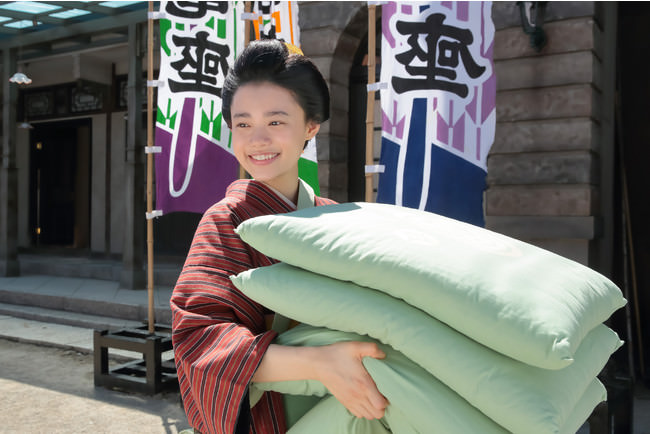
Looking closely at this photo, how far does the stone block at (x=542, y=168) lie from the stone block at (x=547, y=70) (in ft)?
2.14

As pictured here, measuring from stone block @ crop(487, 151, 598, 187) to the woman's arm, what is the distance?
437 centimetres

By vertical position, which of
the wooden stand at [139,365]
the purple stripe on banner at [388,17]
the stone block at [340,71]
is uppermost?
the stone block at [340,71]

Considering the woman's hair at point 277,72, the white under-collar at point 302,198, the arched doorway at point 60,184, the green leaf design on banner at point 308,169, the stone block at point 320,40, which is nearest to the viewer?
the woman's hair at point 277,72

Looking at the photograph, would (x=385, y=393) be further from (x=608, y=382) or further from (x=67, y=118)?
(x=67, y=118)

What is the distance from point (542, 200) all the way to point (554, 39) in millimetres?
1475

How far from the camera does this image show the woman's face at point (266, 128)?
4.53 feet

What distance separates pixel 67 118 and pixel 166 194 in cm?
846

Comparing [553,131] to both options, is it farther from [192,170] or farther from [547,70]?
[192,170]

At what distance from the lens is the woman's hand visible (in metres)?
1.03

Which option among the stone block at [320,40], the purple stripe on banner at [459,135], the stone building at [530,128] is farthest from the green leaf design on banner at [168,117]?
the stone block at [320,40]

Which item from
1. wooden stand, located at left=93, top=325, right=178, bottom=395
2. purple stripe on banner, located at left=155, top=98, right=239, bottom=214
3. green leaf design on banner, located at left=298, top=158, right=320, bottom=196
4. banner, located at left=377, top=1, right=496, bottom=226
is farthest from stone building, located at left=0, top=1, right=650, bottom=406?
wooden stand, located at left=93, top=325, right=178, bottom=395

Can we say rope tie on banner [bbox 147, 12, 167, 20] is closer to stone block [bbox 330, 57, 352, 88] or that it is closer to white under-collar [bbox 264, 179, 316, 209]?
stone block [bbox 330, 57, 352, 88]

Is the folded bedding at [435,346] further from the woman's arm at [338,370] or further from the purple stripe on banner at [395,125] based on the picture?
the purple stripe on banner at [395,125]

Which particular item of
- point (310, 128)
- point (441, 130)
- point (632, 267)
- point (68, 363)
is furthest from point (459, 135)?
point (68, 363)
